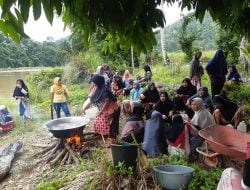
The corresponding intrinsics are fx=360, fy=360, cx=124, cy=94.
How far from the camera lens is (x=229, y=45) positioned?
16078mm

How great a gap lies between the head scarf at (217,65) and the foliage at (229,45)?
7190 millimetres

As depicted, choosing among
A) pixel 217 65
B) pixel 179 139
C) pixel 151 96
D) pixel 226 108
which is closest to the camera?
pixel 179 139

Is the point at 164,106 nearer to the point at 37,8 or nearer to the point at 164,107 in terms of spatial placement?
the point at 164,107

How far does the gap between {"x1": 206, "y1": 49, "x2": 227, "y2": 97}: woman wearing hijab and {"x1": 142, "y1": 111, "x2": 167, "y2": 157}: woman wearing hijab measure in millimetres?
3435

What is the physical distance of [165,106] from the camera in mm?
7113

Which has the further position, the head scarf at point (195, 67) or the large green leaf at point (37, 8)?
the head scarf at point (195, 67)

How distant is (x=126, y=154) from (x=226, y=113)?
2948 mm

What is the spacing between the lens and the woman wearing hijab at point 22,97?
32.7ft

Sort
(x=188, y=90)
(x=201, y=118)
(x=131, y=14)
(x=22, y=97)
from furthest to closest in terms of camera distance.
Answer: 1. (x=22, y=97)
2. (x=188, y=90)
3. (x=201, y=118)
4. (x=131, y=14)

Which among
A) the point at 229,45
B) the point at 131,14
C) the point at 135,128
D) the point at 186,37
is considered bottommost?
the point at 135,128

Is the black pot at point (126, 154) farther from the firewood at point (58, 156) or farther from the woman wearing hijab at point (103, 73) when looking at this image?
the woman wearing hijab at point (103, 73)

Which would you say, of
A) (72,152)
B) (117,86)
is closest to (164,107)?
(72,152)

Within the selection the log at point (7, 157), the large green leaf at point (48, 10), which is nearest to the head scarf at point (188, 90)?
the log at point (7, 157)

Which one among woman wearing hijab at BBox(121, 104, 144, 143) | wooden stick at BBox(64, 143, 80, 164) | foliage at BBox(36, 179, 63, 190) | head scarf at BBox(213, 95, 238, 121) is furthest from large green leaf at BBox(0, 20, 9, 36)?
head scarf at BBox(213, 95, 238, 121)
